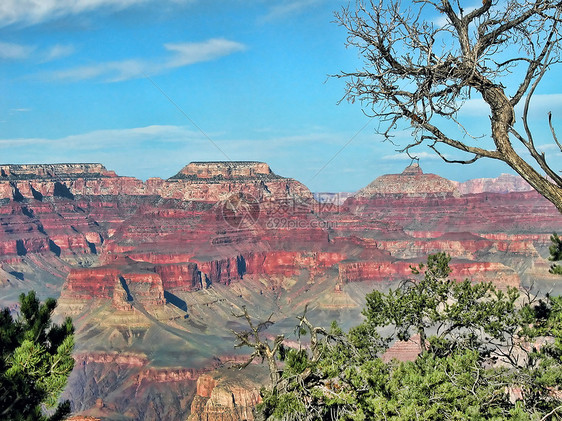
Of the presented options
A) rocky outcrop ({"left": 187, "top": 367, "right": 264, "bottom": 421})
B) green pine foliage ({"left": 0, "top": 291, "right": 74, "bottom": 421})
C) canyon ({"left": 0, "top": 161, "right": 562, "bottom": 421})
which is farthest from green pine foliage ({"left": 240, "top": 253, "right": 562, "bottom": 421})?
canyon ({"left": 0, "top": 161, "right": 562, "bottom": 421})

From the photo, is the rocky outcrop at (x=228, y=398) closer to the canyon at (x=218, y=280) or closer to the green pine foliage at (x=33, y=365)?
the canyon at (x=218, y=280)

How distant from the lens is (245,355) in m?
89.9

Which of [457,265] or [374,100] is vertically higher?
[374,100]

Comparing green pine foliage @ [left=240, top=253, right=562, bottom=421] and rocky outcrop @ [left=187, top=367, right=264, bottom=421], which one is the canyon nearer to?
rocky outcrop @ [left=187, top=367, right=264, bottom=421]

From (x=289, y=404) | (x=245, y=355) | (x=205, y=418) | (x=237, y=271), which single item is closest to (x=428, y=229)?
(x=237, y=271)

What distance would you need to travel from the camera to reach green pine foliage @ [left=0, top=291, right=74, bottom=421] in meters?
15.4

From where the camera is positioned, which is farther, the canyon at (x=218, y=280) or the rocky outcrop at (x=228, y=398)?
the canyon at (x=218, y=280)

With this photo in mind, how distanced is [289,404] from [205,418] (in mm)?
48620

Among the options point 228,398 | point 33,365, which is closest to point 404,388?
point 33,365

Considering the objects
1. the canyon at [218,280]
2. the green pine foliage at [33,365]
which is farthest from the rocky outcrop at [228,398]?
the green pine foliage at [33,365]

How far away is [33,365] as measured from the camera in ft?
51.9

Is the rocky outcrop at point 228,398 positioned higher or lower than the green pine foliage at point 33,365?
lower

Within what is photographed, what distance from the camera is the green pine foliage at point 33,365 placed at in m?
15.4

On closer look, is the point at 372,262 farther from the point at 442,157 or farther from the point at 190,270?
the point at 442,157
